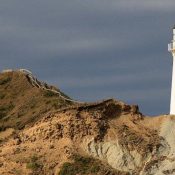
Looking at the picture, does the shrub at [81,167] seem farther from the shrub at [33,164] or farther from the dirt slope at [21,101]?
the dirt slope at [21,101]

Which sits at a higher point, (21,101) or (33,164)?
(21,101)

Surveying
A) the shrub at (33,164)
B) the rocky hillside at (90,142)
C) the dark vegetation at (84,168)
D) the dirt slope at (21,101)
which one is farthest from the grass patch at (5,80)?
the dark vegetation at (84,168)

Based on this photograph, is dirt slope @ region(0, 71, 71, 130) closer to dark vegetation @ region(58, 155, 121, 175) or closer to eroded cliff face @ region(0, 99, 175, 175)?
eroded cliff face @ region(0, 99, 175, 175)

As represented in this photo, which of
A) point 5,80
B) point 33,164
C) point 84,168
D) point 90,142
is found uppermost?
point 5,80

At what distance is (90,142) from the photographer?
69125 mm

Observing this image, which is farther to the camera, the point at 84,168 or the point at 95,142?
the point at 95,142

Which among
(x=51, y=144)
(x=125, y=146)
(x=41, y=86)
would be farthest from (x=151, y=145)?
(x=41, y=86)

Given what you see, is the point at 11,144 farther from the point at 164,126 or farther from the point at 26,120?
the point at 164,126

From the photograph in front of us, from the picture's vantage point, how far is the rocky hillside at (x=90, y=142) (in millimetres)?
67000

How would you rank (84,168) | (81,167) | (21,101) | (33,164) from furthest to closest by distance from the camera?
1. (21,101)
2. (33,164)
3. (81,167)
4. (84,168)

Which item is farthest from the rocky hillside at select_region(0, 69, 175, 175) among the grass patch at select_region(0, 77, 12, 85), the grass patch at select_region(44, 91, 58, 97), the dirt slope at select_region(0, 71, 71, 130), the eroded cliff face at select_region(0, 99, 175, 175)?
the grass patch at select_region(0, 77, 12, 85)

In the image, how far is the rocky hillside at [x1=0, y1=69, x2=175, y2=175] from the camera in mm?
67000

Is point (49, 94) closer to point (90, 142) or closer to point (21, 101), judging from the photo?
point (21, 101)

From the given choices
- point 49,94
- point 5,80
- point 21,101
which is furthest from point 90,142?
point 5,80
